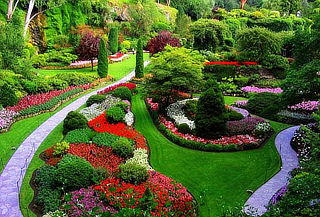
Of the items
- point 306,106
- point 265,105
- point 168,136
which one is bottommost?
point 168,136

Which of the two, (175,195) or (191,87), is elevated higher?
(191,87)

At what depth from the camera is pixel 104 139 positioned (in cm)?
1314

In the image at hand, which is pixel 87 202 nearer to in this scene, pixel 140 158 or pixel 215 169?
pixel 140 158

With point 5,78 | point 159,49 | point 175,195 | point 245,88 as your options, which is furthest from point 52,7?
point 175,195

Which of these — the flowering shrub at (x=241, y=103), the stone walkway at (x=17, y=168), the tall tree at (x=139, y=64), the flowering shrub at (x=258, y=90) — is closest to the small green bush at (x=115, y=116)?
the stone walkway at (x=17, y=168)

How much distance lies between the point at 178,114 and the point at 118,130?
4.42 metres

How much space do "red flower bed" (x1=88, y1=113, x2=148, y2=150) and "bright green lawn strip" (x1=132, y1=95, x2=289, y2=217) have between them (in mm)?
579

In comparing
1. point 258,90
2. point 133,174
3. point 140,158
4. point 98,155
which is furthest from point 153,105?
point 133,174

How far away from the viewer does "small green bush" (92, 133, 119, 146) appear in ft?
42.1

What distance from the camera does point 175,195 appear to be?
30.9 ft

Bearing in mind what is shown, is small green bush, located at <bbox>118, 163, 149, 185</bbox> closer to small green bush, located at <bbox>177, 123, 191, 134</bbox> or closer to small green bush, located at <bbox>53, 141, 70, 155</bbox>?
small green bush, located at <bbox>53, 141, 70, 155</bbox>

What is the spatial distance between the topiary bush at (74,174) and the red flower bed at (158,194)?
0.47 m

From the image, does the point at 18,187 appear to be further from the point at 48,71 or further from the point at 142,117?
the point at 48,71

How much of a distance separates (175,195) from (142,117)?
9076 millimetres
